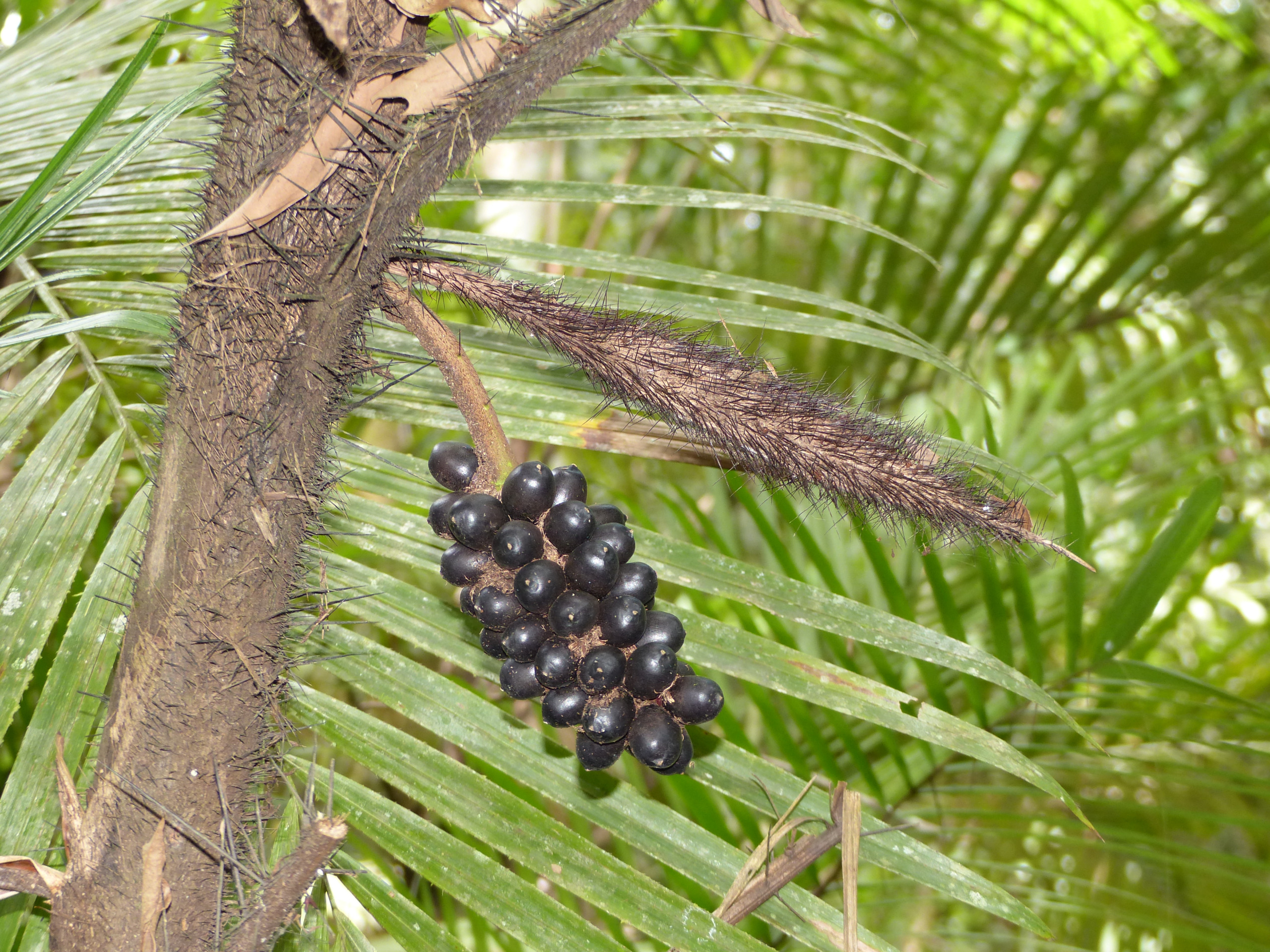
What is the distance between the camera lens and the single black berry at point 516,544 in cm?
56

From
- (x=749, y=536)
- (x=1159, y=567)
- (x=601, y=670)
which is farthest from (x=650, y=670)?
(x=749, y=536)

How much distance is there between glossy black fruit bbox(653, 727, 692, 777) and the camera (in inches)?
22.2

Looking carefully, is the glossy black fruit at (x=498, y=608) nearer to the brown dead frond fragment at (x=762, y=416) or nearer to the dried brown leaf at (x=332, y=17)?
the brown dead frond fragment at (x=762, y=416)

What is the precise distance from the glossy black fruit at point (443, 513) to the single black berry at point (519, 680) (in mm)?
97

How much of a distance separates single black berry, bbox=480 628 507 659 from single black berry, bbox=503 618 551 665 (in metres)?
0.02

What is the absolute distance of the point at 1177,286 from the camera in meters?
2.13

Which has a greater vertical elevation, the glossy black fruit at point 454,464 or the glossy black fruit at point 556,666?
the glossy black fruit at point 454,464

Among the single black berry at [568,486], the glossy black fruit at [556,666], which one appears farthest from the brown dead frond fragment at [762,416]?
the glossy black fruit at [556,666]

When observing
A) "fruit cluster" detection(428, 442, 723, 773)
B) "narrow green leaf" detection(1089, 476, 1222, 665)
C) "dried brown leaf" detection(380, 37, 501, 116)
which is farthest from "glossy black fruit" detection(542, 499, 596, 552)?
"narrow green leaf" detection(1089, 476, 1222, 665)

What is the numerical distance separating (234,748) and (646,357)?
1.19ft

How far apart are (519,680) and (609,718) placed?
2.8 inches

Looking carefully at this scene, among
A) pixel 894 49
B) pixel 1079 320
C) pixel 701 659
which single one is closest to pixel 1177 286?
pixel 1079 320

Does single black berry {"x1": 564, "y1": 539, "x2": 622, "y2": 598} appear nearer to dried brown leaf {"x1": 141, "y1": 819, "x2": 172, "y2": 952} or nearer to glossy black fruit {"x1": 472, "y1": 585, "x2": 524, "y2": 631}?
glossy black fruit {"x1": 472, "y1": 585, "x2": 524, "y2": 631}

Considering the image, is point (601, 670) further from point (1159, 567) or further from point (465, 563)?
point (1159, 567)
